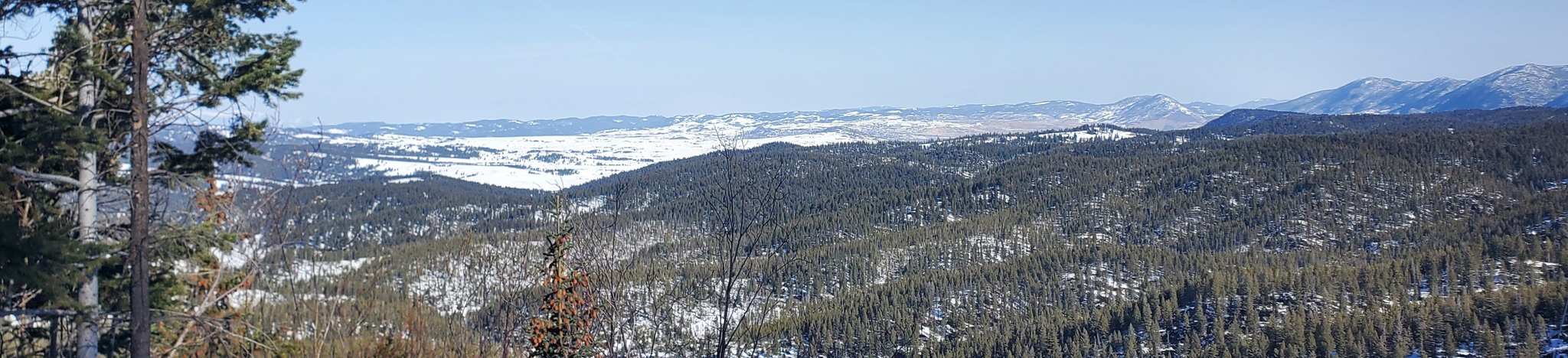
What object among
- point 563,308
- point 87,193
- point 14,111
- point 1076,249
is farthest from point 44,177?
point 1076,249

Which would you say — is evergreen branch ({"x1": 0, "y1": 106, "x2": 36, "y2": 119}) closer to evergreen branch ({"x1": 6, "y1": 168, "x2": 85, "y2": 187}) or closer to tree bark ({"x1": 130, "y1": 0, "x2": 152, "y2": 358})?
evergreen branch ({"x1": 6, "y1": 168, "x2": 85, "y2": 187})

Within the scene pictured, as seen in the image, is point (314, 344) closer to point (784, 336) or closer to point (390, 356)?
point (390, 356)

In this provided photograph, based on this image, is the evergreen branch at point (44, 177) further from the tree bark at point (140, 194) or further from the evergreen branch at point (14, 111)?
the tree bark at point (140, 194)

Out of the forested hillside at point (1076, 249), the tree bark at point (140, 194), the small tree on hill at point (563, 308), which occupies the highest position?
the tree bark at point (140, 194)

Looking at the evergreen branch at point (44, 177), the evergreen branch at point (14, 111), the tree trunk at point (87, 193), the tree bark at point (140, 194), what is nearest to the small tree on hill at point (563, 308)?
the tree bark at point (140, 194)

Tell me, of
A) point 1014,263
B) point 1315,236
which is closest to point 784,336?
point 1014,263

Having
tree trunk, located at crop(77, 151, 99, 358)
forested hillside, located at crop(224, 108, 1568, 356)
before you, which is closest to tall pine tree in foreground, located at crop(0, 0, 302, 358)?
tree trunk, located at crop(77, 151, 99, 358)

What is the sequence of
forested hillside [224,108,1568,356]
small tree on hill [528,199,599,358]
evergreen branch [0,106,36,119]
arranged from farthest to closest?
forested hillside [224,108,1568,356], small tree on hill [528,199,599,358], evergreen branch [0,106,36,119]

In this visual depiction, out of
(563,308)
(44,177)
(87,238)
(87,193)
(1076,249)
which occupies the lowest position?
(1076,249)

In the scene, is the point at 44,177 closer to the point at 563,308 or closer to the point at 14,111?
the point at 14,111
